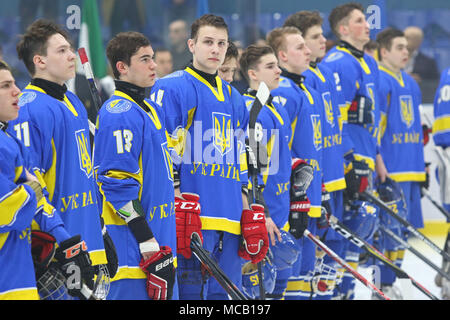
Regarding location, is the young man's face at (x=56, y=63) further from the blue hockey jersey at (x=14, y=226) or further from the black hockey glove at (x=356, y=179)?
the black hockey glove at (x=356, y=179)

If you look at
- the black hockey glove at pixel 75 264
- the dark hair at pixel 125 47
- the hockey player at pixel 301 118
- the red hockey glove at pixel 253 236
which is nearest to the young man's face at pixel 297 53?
the hockey player at pixel 301 118

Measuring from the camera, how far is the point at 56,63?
3127 mm

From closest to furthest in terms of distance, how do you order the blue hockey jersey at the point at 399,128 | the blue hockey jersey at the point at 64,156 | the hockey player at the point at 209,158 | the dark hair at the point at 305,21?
the blue hockey jersey at the point at 64,156 → the hockey player at the point at 209,158 → the dark hair at the point at 305,21 → the blue hockey jersey at the point at 399,128

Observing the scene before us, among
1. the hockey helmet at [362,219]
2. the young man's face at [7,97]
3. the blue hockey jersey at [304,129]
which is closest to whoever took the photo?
the young man's face at [7,97]

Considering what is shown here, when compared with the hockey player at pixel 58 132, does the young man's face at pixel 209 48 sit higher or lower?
higher

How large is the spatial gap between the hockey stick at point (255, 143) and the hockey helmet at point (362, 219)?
1268 millimetres

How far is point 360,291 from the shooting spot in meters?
6.10

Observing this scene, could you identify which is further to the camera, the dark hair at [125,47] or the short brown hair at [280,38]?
the short brown hair at [280,38]

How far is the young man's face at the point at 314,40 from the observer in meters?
4.99

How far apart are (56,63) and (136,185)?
1.69 ft

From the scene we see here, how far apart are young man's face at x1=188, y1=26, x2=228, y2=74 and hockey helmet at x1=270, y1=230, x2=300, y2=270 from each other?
0.95 m

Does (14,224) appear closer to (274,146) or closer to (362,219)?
(274,146)

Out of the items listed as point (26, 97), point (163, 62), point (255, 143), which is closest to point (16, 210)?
point (26, 97)
